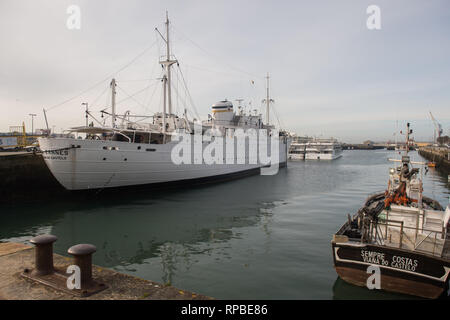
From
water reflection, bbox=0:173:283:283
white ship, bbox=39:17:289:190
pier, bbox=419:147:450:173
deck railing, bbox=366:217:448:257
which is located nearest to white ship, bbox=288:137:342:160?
pier, bbox=419:147:450:173

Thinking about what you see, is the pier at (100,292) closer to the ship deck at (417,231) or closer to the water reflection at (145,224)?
the water reflection at (145,224)

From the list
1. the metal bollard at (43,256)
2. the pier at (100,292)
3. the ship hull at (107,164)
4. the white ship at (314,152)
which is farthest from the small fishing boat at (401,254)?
the white ship at (314,152)

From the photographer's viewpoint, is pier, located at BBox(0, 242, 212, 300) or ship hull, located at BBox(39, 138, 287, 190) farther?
ship hull, located at BBox(39, 138, 287, 190)

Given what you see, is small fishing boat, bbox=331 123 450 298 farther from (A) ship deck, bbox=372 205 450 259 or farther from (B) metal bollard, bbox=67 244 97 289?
(B) metal bollard, bbox=67 244 97 289

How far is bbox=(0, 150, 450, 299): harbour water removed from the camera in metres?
8.62

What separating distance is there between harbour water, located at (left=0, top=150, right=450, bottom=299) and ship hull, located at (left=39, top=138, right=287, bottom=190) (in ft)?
4.63

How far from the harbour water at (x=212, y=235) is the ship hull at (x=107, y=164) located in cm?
141

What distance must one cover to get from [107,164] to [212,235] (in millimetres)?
Result: 12399

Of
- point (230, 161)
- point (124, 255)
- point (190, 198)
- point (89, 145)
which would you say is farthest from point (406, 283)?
point (230, 161)

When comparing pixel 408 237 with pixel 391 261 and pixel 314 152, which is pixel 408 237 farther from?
pixel 314 152

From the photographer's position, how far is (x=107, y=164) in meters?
21.9
